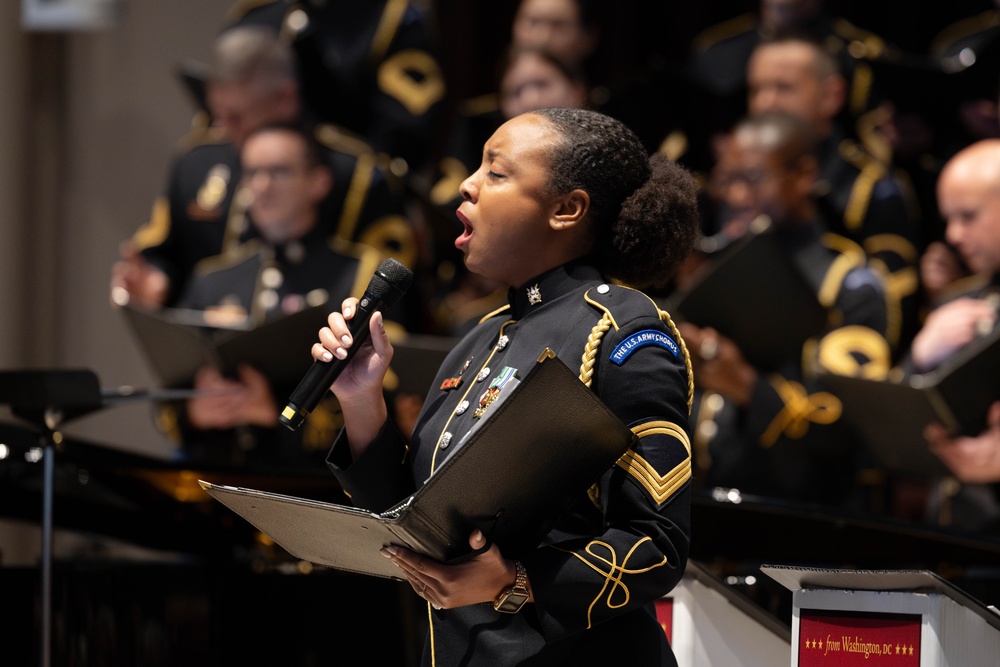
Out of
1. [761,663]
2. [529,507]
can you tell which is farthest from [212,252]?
[529,507]

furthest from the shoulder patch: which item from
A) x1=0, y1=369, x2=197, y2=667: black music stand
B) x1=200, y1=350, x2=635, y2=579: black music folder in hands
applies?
x1=0, y1=369, x2=197, y2=667: black music stand

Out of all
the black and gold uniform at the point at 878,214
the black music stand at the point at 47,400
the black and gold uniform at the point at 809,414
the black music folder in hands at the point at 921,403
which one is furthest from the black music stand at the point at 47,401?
the black and gold uniform at the point at 878,214

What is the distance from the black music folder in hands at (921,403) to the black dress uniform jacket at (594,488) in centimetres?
171

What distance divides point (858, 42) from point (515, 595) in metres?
3.63

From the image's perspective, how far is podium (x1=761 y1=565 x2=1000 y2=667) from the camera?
1702 mm

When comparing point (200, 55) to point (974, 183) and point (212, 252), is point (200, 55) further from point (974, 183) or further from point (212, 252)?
point (974, 183)

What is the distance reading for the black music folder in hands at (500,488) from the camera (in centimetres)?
146

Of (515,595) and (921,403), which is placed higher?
(921,403)

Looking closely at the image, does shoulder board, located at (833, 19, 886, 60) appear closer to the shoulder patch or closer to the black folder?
the black folder

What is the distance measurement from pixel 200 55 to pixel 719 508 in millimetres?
4177

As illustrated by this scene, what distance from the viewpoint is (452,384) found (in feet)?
6.01

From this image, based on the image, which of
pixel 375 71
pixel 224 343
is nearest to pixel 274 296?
pixel 224 343

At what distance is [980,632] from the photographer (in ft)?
5.71

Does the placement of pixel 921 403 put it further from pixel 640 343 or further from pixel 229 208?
pixel 229 208
